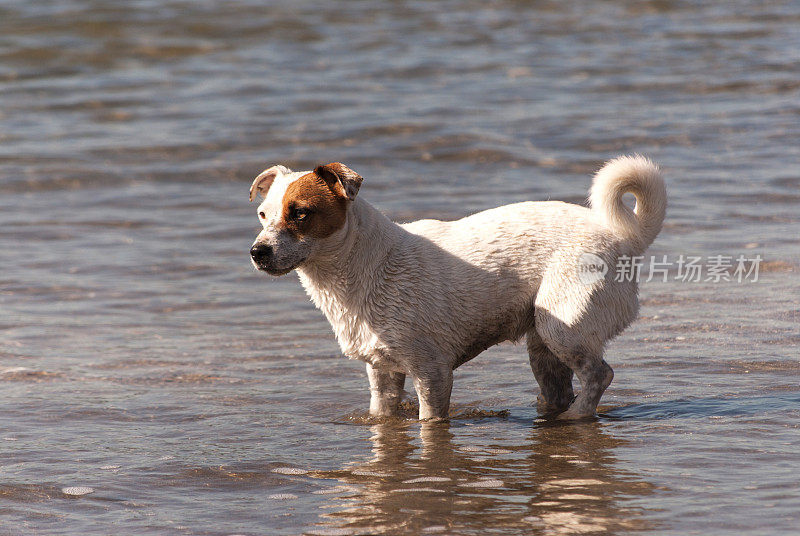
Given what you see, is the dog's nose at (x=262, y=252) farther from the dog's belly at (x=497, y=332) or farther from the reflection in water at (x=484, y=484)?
the dog's belly at (x=497, y=332)

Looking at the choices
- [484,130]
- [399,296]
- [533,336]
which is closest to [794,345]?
[533,336]

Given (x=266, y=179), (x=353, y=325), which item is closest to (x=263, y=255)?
(x=266, y=179)

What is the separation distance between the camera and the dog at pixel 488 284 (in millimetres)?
5762

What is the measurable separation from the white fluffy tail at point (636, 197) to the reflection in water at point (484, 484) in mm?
1104

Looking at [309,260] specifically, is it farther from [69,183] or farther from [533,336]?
[69,183]

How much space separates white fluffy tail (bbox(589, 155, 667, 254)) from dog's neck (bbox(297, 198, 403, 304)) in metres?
1.20

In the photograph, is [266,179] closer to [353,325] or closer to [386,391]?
[353,325]

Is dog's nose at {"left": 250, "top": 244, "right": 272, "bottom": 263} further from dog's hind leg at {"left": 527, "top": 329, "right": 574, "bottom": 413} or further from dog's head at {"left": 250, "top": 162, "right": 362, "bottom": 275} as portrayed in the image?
dog's hind leg at {"left": 527, "top": 329, "right": 574, "bottom": 413}

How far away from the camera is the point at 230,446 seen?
568 centimetres

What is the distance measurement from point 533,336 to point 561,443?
30.9 inches

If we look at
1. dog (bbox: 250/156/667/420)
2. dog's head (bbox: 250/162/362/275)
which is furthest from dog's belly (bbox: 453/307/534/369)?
→ dog's head (bbox: 250/162/362/275)

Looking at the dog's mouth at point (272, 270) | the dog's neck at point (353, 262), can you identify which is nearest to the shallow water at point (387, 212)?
the dog's neck at point (353, 262)

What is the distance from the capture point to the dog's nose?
524 cm

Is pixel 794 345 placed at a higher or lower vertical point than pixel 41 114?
lower
